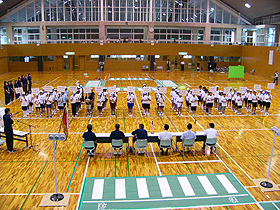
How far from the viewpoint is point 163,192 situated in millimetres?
10164

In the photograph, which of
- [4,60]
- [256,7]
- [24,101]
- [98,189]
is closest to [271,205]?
[98,189]

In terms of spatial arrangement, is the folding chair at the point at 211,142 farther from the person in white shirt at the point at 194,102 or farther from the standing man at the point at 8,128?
the standing man at the point at 8,128

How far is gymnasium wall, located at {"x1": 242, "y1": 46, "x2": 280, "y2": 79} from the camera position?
38219 millimetres

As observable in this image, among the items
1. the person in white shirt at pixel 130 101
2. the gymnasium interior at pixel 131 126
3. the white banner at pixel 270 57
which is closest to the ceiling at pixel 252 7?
the gymnasium interior at pixel 131 126

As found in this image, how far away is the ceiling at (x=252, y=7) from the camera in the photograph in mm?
40669

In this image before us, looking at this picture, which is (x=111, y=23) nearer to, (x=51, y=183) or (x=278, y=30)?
(x=278, y=30)

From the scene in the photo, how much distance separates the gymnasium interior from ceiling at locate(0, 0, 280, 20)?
238mm

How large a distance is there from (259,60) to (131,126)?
31465 mm

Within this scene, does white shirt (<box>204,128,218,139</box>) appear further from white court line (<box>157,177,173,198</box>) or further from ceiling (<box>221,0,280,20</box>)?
ceiling (<box>221,0,280,20</box>)

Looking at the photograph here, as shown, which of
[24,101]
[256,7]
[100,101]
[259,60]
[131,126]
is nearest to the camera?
[131,126]

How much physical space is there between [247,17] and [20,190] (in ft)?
162

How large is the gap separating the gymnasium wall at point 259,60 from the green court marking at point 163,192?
31.6m

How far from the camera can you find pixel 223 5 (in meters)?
48.8

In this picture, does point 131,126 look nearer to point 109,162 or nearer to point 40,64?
point 109,162
